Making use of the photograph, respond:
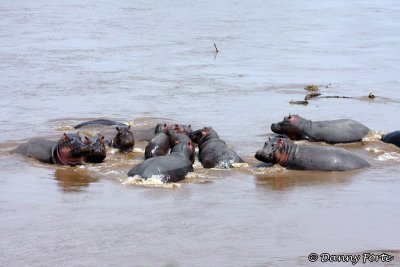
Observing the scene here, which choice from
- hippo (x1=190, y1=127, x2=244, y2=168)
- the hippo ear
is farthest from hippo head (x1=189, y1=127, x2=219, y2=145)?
the hippo ear

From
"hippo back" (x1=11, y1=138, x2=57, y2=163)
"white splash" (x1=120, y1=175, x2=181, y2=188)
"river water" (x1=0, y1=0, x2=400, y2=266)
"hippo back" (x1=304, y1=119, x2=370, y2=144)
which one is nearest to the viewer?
"river water" (x1=0, y1=0, x2=400, y2=266)

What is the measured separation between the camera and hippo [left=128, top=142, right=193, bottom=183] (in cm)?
1081

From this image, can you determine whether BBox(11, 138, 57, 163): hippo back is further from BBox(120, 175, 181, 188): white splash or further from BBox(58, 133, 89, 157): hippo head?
BBox(120, 175, 181, 188): white splash

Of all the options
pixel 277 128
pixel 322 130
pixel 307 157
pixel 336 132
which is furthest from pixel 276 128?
pixel 307 157

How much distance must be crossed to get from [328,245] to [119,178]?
13.0 feet

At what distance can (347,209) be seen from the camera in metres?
9.75

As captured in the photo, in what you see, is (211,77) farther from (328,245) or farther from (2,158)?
(328,245)

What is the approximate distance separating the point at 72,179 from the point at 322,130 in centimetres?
492

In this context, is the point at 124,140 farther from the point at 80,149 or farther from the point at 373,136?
the point at 373,136

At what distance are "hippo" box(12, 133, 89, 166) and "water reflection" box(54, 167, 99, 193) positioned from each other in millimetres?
212

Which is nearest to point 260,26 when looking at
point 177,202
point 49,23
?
point 49,23

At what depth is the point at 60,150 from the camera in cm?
1219

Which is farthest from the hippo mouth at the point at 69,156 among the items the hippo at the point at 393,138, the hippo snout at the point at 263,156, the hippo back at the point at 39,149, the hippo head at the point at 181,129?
the hippo at the point at 393,138

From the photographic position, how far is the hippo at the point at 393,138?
43.9 ft
